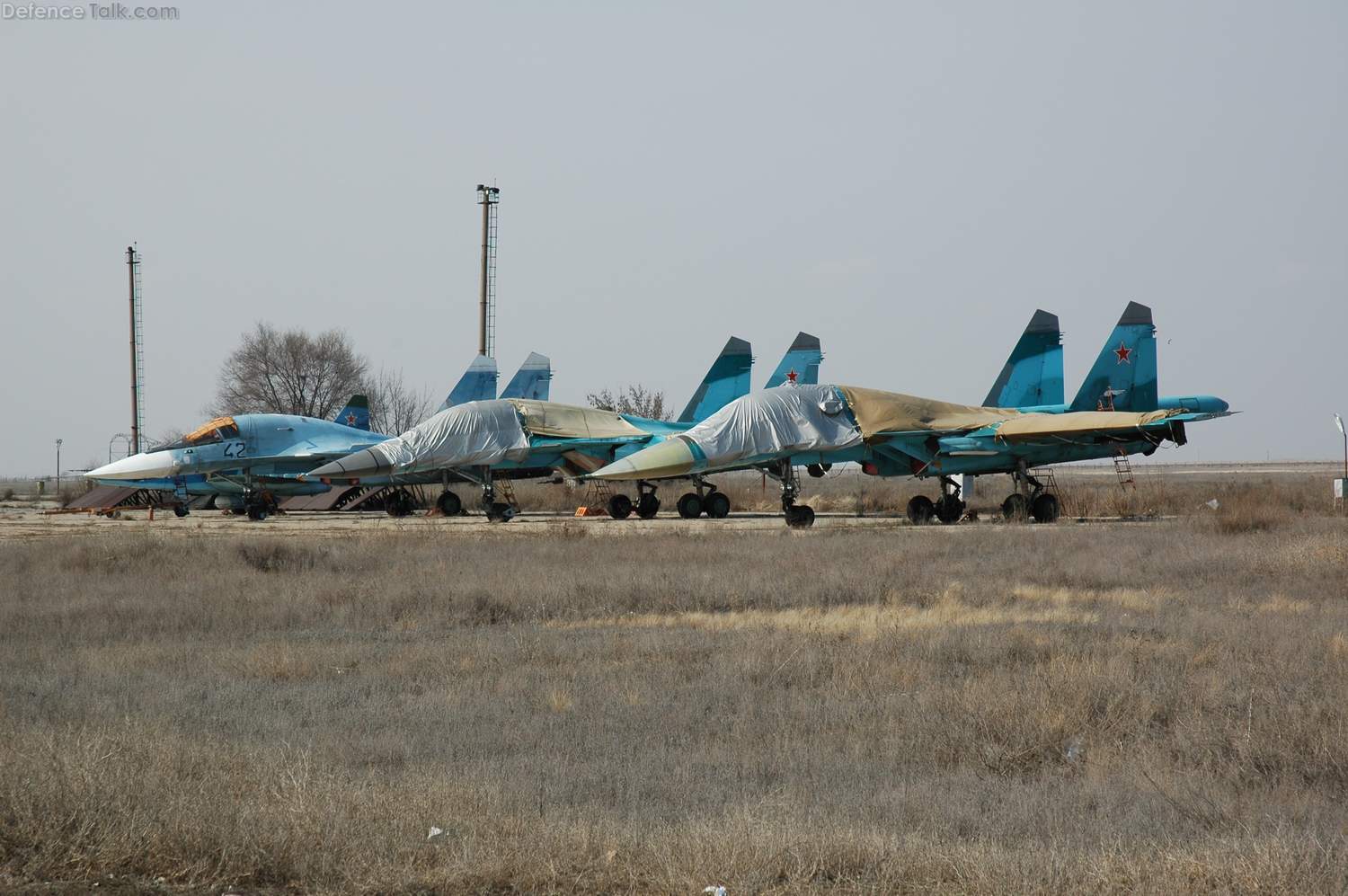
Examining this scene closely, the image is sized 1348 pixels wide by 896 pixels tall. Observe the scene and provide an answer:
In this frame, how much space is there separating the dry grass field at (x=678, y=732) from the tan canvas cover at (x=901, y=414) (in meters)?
11.7

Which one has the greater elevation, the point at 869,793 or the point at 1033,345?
the point at 1033,345

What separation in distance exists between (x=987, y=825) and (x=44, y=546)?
17.7 m

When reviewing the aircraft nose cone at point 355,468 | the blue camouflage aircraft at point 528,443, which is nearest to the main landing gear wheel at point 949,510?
the blue camouflage aircraft at point 528,443

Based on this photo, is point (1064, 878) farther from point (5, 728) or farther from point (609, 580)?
point (609, 580)

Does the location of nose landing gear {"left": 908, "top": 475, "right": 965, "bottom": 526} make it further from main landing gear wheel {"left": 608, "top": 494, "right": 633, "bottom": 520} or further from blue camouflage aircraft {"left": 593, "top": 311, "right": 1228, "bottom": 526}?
main landing gear wheel {"left": 608, "top": 494, "right": 633, "bottom": 520}

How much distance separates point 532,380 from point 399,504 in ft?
17.1

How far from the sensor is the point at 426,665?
1005 cm

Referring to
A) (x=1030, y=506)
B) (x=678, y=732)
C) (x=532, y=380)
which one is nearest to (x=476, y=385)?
(x=532, y=380)

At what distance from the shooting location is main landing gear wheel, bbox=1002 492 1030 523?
93.9 ft

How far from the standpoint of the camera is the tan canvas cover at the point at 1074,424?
87.1ft

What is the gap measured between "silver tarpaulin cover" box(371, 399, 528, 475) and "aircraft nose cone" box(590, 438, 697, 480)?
19.4 feet

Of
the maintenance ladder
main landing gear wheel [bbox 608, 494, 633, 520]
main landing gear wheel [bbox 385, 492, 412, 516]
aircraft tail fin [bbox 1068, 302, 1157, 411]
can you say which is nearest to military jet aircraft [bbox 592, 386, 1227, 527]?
aircraft tail fin [bbox 1068, 302, 1157, 411]

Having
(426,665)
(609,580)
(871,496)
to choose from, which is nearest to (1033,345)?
(871,496)

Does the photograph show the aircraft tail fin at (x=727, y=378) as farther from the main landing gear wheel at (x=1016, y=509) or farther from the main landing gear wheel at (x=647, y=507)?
the main landing gear wheel at (x=1016, y=509)
